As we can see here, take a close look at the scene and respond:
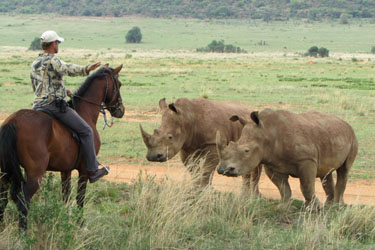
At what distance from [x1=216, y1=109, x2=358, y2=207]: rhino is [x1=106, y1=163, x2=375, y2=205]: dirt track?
766 mm

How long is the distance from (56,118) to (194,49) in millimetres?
66185

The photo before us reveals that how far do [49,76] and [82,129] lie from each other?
692mm

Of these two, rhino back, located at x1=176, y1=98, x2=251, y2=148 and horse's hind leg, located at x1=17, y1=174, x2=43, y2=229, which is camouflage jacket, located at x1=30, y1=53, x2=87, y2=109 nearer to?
horse's hind leg, located at x1=17, y1=174, x2=43, y2=229

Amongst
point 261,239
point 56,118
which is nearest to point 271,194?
point 261,239

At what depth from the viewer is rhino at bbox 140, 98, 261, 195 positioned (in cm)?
823

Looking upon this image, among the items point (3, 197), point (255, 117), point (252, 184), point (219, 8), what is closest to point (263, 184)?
point (252, 184)

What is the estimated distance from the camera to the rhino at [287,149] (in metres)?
7.29

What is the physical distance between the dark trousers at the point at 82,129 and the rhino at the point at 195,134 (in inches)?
43.9

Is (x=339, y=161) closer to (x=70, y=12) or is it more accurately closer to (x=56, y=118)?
(x=56, y=118)

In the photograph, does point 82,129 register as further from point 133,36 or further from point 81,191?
point 133,36

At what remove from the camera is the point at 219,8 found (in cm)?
11375

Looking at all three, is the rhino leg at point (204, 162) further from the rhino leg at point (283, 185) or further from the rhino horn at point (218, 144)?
the rhino horn at point (218, 144)

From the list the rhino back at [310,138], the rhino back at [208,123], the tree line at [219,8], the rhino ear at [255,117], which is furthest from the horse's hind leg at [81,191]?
the tree line at [219,8]

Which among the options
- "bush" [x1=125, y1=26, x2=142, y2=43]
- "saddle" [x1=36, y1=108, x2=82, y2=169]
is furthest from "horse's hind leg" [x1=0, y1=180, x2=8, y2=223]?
"bush" [x1=125, y1=26, x2=142, y2=43]
